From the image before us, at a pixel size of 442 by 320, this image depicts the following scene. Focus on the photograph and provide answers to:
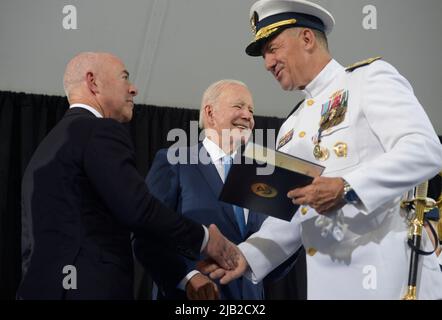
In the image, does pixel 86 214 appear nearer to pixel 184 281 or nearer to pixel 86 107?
pixel 86 107

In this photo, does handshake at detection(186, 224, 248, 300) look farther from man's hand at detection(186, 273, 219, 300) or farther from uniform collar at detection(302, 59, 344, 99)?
uniform collar at detection(302, 59, 344, 99)

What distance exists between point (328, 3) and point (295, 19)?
2.37 m

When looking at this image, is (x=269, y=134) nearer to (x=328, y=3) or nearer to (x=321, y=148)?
(x=328, y=3)

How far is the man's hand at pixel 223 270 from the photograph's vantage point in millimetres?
2613

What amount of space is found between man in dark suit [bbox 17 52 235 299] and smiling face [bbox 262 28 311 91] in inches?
25.9

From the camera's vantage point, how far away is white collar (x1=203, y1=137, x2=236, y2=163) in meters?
3.20

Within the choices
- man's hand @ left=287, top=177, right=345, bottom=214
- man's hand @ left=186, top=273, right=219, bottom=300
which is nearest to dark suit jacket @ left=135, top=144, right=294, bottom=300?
man's hand @ left=186, top=273, right=219, bottom=300

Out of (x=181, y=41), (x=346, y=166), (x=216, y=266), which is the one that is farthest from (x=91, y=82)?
(x=181, y=41)

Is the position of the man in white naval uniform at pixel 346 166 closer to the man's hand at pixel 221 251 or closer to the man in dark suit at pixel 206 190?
the man's hand at pixel 221 251

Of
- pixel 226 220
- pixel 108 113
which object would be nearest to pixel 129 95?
pixel 108 113

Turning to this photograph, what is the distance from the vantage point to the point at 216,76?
17.4 ft

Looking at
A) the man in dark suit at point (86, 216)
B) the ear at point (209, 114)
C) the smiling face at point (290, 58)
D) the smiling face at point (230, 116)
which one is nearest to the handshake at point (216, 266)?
the man in dark suit at point (86, 216)

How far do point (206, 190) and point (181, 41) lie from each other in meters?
2.21

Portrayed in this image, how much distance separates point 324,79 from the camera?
2604mm
